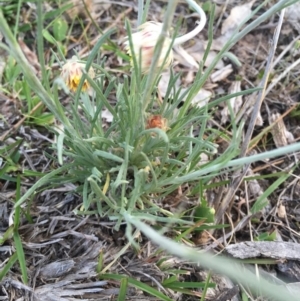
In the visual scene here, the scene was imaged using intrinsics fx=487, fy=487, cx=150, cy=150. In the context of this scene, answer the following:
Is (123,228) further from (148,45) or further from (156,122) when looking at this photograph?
(148,45)

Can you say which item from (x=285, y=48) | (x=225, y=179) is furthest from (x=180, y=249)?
(x=285, y=48)

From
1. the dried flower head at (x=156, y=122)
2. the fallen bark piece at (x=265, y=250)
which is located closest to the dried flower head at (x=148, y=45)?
the dried flower head at (x=156, y=122)

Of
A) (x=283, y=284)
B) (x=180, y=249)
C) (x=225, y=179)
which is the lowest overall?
(x=283, y=284)

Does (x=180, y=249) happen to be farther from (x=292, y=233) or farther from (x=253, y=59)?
(x=253, y=59)

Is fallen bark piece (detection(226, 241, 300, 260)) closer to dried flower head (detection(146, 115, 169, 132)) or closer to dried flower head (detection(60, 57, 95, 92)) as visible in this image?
dried flower head (detection(146, 115, 169, 132))

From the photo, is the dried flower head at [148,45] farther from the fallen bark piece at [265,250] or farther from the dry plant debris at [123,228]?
the fallen bark piece at [265,250]

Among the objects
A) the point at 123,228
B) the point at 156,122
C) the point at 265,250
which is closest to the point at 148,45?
the point at 156,122
